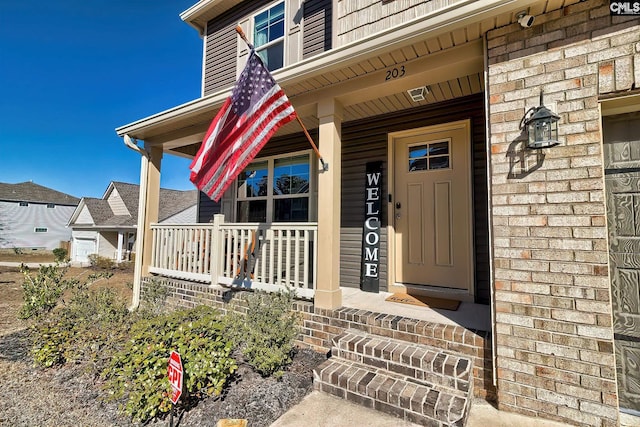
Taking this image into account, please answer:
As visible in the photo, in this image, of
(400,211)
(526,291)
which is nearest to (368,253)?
(400,211)

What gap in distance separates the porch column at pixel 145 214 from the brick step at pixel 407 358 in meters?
3.93

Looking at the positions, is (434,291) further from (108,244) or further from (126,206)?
(108,244)

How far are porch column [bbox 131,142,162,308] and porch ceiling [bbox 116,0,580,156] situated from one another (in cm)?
158

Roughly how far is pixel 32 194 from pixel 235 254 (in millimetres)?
33084

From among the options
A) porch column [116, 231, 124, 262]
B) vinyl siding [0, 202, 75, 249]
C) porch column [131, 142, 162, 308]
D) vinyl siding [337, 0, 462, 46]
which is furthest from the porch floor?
vinyl siding [0, 202, 75, 249]

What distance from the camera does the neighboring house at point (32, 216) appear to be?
76.1ft

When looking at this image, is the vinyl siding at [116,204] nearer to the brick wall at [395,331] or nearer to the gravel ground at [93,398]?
the gravel ground at [93,398]

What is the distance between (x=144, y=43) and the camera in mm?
10047

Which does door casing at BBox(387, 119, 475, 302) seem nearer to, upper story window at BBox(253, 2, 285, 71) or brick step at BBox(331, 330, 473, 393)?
brick step at BBox(331, 330, 473, 393)

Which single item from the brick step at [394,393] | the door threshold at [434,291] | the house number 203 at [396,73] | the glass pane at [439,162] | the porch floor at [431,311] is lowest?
→ the brick step at [394,393]

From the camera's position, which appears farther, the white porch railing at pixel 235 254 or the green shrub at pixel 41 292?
the green shrub at pixel 41 292

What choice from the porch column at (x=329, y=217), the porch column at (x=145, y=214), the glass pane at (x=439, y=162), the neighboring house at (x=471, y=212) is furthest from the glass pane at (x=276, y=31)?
the glass pane at (x=439, y=162)

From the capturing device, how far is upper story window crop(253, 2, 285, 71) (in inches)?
209

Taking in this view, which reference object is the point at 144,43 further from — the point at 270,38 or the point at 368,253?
the point at 368,253
